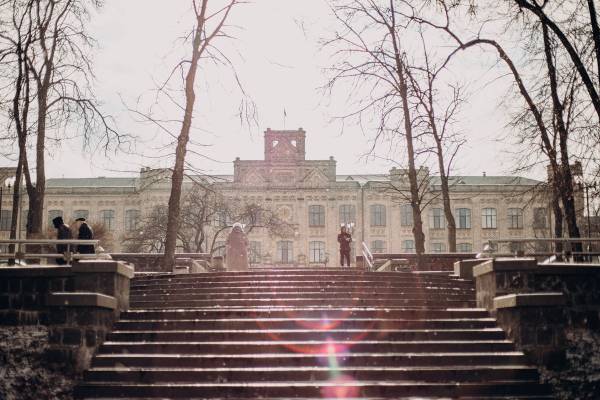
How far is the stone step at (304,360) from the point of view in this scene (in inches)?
465

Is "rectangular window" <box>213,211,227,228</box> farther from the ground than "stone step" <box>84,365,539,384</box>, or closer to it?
farther from the ground

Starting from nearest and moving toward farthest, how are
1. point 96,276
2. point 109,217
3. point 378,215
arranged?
point 96,276
point 378,215
point 109,217

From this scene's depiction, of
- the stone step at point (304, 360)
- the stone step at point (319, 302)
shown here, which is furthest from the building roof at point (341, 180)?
the stone step at point (304, 360)

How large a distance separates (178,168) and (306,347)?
997 centimetres

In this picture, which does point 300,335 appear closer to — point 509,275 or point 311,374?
point 311,374

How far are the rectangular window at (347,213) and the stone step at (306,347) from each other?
50908 mm

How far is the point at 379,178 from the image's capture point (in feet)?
221

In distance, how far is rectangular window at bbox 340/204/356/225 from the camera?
6338cm

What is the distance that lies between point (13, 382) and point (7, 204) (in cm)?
5569

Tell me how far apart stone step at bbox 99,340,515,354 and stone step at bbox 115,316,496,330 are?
581 millimetres

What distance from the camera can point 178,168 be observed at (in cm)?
2088

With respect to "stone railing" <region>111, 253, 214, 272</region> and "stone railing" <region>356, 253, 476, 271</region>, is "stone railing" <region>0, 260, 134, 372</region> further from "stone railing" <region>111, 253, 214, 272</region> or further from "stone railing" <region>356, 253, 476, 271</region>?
"stone railing" <region>356, 253, 476, 271</region>

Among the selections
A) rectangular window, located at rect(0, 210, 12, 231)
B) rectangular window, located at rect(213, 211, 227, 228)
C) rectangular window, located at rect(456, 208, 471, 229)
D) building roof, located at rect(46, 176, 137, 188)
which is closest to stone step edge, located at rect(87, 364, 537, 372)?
rectangular window, located at rect(213, 211, 227, 228)

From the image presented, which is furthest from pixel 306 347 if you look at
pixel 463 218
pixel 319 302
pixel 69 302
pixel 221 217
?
pixel 463 218
